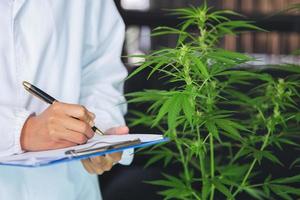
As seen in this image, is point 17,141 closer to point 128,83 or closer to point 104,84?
point 104,84

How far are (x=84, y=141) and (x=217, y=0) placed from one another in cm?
383

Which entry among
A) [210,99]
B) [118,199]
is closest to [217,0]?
[118,199]

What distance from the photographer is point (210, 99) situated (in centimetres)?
135

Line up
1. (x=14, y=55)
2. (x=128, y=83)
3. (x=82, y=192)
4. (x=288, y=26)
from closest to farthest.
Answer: (x=14, y=55) < (x=82, y=192) < (x=128, y=83) < (x=288, y=26)

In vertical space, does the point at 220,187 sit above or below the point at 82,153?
below

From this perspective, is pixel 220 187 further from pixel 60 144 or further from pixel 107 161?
pixel 60 144

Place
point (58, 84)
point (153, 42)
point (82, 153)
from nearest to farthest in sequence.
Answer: point (82, 153) → point (58, 84) → point (153, 42)

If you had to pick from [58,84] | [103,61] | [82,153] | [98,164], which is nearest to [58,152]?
[82,153]

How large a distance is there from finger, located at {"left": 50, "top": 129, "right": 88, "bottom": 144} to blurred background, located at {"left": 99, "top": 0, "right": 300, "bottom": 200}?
0.43 metres

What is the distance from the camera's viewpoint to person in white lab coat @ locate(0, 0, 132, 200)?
1.05 meters

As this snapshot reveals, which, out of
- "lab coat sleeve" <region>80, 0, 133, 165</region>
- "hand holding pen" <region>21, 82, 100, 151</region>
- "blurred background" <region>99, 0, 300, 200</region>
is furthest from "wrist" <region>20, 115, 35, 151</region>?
"blurred background" <region>99, 0, 300, 200</region>

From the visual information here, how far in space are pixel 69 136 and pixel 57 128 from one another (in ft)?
0.08

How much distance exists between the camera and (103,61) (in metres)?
1.35

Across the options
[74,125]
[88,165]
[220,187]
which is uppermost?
[74,125]
